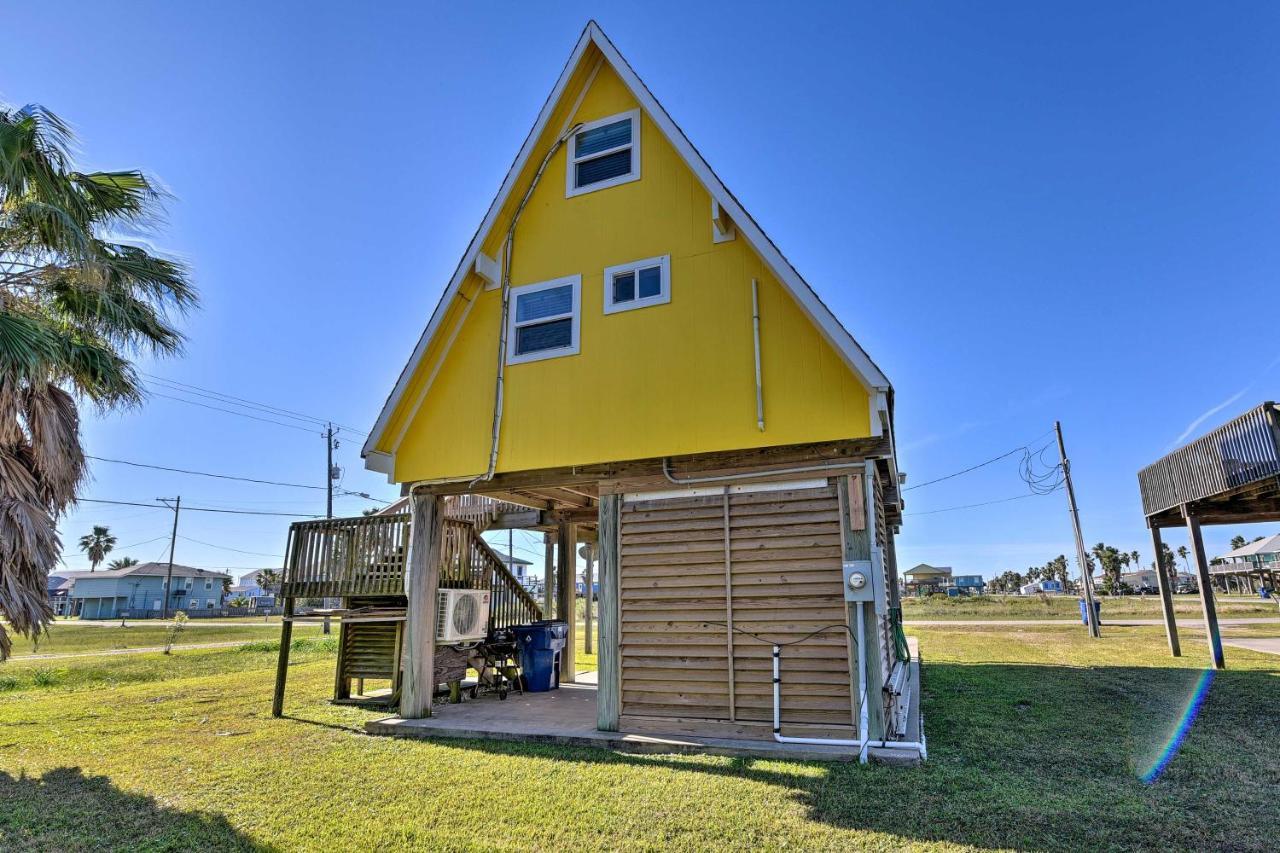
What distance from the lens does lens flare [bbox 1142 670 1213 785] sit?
5559mm

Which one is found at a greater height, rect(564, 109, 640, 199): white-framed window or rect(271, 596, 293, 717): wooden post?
rect(564, 109, 640, 199): white-framed window

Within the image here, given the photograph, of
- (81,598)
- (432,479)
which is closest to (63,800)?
(432,479)

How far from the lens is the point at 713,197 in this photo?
303 inches

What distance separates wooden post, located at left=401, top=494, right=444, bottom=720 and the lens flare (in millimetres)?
7768

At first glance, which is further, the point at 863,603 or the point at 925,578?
the point at 925,578

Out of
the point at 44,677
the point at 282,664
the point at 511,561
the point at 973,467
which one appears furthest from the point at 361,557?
the point at 511,561

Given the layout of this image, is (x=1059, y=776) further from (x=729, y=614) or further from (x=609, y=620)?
(x=609, y=620)

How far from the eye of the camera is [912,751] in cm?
612

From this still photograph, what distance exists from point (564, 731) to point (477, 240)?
6273 millimetres

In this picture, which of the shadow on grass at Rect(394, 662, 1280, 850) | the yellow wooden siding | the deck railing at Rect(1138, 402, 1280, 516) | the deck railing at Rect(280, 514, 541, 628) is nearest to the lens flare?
the shadow on grass at Rect(394, 662, 1280, 850)

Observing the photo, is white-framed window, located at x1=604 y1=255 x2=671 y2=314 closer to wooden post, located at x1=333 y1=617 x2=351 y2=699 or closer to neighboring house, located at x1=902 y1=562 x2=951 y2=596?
wooden post, located at x1=333 y1=617 x2=351 y2=699

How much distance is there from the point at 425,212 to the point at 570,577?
24.6 ft

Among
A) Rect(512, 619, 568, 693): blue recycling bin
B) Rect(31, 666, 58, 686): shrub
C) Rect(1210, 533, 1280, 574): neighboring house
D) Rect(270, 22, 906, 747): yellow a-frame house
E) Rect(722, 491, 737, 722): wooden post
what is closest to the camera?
Rect(270, 22, 906, 747): yellow a-frame house

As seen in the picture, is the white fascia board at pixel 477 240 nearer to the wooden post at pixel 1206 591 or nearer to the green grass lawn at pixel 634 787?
the green grass lawn at pixel 634 787
